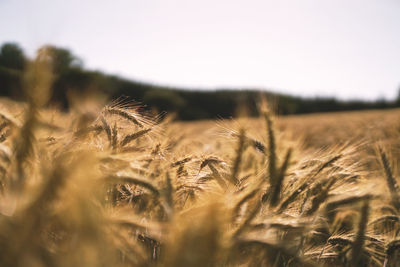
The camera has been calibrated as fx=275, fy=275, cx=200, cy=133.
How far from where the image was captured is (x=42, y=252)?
544 millimetres

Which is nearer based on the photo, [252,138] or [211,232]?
[211,232]

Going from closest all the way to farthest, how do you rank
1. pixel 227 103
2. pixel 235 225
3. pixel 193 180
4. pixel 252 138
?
1. pixel 235 225
2. pixel 193 180
3. pixel 252 138
4. pixel 227 103

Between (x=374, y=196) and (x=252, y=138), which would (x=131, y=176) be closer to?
(x=252, y=138)

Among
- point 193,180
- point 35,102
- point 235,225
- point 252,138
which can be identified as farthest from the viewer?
point 252,138

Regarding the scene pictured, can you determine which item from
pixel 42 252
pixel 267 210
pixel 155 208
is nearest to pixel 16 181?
pixel 42 252

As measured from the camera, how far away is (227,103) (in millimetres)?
26438

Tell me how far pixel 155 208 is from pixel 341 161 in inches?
30.7

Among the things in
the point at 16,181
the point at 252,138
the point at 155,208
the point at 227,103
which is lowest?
the point at 155,208

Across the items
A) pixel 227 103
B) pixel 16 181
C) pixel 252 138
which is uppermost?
pixel 227 103

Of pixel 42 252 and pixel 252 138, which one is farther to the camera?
pixel 252 138

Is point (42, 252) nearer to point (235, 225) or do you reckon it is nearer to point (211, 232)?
point (211, 232)

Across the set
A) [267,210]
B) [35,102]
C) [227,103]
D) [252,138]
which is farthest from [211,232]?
[227,103]

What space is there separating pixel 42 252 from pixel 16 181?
0.56 ft

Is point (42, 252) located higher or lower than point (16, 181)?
lower
